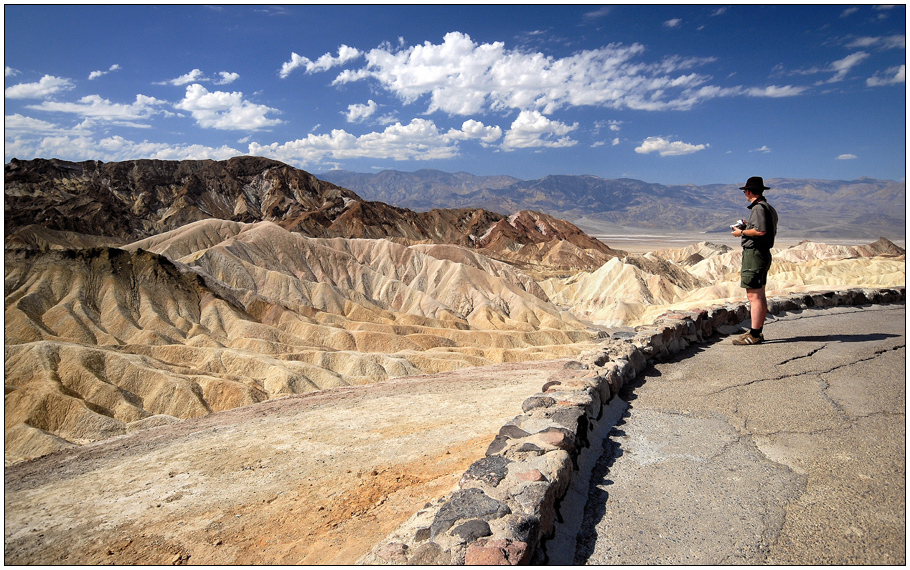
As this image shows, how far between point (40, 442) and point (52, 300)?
76.6 ft

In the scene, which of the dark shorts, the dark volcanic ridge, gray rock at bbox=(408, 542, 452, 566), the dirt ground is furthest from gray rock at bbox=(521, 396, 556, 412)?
the dark volcanic ridge

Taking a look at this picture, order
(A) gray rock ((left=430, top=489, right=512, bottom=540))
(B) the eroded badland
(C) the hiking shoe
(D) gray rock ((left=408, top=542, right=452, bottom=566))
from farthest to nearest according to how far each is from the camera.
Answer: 1. (C) the hiking shoe
2. (B) the eroded badland
3. (A) gray rock ((left=430, top=489, right=512, bottom=540))
4. (D) gray rock ((left=408, top=542, right=452, bottom=566))

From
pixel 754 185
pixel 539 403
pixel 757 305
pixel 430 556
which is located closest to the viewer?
pixel 430 556

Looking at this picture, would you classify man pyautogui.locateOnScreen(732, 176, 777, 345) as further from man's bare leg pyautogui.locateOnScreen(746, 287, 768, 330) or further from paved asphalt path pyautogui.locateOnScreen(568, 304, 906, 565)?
paved asphalt path pyautogui.locateOnScreen(568, 304, 906, 565)

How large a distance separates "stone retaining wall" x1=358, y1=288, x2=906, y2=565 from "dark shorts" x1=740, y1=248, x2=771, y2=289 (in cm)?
202

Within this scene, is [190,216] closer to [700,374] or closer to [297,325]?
[297,325]

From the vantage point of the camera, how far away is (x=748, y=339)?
7.59 m

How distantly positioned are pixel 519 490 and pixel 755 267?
523cm

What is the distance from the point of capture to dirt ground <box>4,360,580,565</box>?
4.55 metres

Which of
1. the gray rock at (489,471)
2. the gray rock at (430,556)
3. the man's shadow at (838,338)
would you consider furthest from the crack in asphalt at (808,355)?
the gray rock at (430,556)

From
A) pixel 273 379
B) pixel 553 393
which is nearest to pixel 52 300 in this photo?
pixel 273 379

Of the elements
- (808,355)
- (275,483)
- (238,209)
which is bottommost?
(275,483)

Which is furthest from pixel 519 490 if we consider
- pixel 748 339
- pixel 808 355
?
pixel 748 339

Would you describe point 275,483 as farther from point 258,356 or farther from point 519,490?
point 258,356
